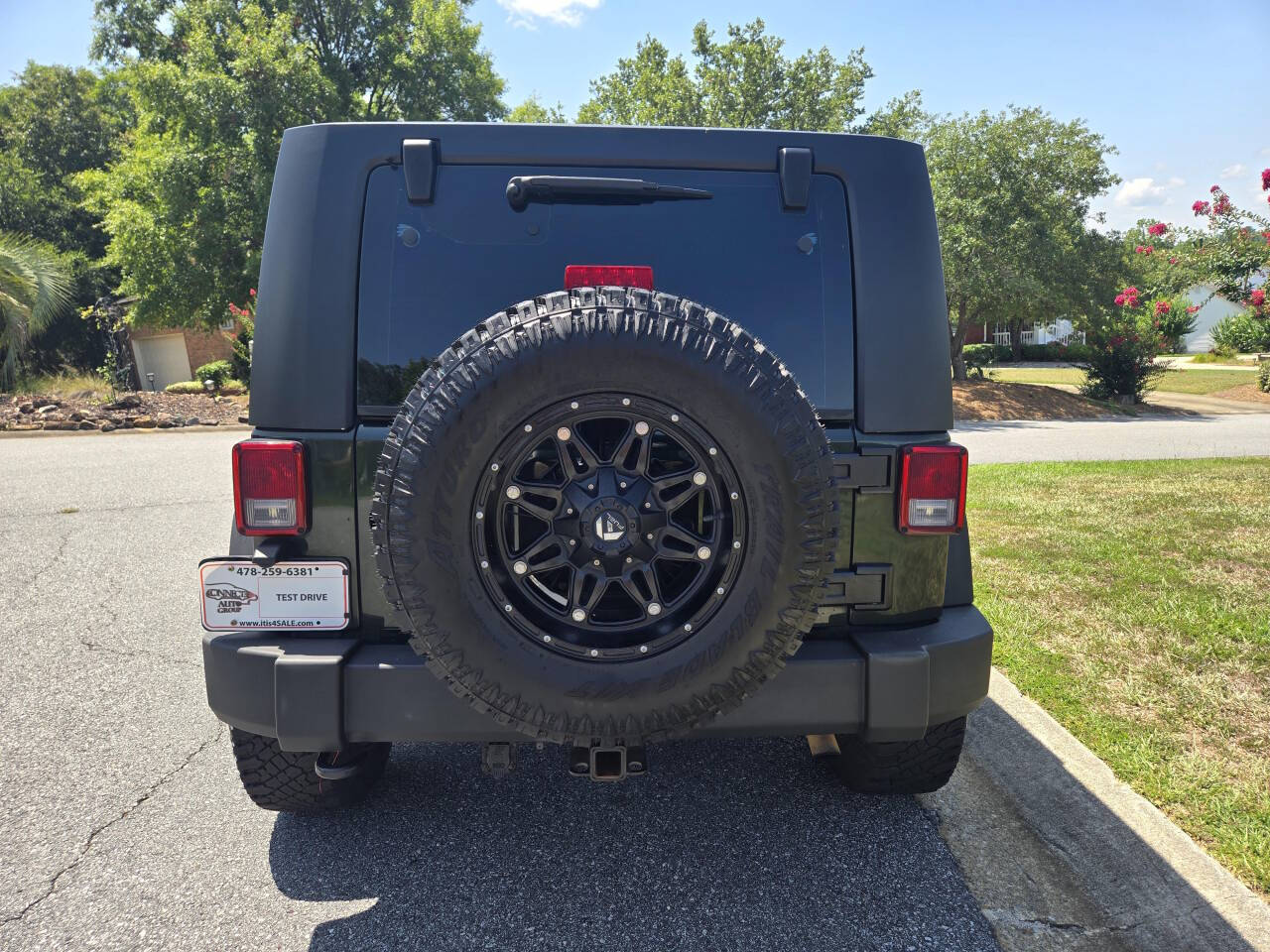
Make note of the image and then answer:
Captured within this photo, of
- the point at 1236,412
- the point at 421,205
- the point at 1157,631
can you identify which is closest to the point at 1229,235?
the point at 1157,631

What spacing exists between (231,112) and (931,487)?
2329 cm

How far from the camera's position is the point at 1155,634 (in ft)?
13.9

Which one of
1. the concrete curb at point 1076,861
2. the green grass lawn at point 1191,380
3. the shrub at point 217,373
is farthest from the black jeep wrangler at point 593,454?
the shrub at point 217,373

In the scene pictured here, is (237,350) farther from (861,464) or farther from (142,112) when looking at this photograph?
(861,464)

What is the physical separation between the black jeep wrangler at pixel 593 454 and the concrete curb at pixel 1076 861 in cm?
60

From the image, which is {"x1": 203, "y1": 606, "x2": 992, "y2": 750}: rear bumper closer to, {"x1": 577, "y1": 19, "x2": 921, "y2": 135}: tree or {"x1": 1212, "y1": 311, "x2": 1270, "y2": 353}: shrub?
{"x1": 577, "y1": 19, "x2": 921, "y2": 135}: tree

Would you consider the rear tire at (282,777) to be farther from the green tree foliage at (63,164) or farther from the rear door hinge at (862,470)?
the green tree foliage at (63,164)

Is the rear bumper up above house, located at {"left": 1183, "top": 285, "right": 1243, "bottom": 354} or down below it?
below

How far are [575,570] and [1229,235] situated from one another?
41.2 feet

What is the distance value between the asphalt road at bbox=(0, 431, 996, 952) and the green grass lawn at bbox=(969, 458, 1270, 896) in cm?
92

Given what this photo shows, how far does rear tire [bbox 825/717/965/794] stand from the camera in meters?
2.67

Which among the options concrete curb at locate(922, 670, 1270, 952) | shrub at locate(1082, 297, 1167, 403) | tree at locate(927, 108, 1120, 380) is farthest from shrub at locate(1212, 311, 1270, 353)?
concrete curb at locate(922, 670, 1270, 952)

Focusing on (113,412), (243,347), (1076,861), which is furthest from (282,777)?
(243,347)

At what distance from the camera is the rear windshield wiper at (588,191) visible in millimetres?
2262
